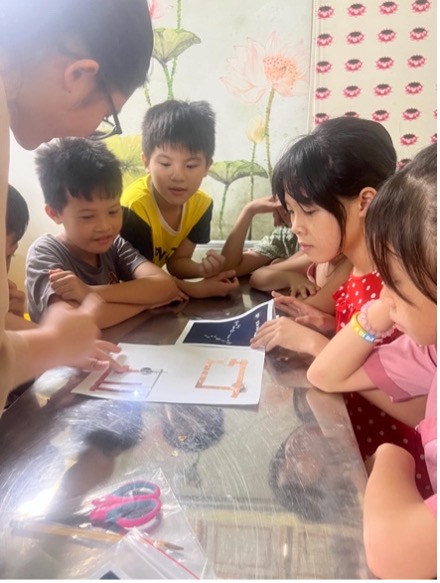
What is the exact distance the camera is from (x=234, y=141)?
1.81 metres

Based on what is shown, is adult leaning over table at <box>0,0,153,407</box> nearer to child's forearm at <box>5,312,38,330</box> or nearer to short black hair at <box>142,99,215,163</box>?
child's forearm at <box>5,312,38,330</box>

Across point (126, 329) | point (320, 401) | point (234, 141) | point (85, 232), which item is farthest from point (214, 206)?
point (320, 401)

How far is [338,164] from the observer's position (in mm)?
973

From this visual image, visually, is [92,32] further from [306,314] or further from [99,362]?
[306,314]

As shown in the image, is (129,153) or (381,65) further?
(129,153)

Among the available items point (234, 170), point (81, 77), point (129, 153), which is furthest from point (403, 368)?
point (129, 153)

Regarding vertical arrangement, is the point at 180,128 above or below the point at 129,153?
above

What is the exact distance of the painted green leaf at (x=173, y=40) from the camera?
5.64ft

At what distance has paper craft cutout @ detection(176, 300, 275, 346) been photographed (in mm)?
1037

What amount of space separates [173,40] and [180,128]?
0.45 m

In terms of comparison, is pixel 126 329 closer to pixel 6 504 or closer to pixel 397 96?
pixel 6 504

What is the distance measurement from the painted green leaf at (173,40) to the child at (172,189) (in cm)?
30

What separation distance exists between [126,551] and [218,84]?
1.56 m

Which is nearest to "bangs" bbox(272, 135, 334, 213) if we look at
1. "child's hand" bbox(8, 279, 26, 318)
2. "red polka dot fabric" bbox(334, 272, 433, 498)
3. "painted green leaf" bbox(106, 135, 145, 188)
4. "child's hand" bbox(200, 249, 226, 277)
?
"red polka dot fabric" bbox(334, 272, 433, 498)
